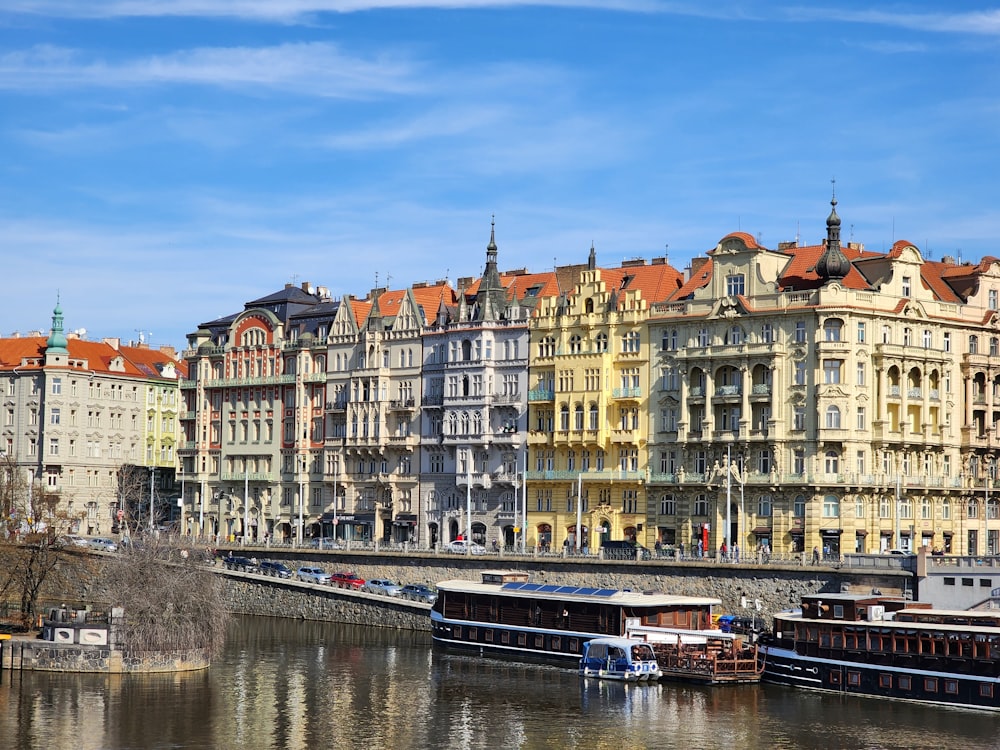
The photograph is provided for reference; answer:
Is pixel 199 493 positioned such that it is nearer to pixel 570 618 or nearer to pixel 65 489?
pixel 65 489

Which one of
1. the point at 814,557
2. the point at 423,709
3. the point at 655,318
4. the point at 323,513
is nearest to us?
the point at 423,709

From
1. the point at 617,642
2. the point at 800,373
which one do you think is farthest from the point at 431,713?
the point at 800,373

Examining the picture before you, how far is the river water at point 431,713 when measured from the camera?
248 feet

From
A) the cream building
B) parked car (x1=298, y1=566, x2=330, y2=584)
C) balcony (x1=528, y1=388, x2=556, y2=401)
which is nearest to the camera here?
the cream building

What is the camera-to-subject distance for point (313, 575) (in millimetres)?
125875

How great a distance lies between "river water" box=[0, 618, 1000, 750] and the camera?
7569 cm

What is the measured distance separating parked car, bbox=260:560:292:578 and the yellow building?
18467mm

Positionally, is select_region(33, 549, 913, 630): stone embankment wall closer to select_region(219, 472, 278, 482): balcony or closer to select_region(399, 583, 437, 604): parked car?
select_region(399, 583, 437, 604): parked car

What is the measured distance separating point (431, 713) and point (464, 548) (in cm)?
4388

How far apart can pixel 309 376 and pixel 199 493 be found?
16818 mm

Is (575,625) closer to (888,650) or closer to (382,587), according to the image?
(888,650)

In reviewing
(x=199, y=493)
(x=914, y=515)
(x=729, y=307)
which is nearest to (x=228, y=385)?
(x=199, y=493)

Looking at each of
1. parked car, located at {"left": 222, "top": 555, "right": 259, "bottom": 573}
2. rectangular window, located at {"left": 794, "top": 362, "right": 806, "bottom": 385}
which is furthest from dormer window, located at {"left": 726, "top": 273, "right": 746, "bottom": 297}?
parked car, located at {"left": 222, "top": 555, "right": 259, "bottom": 573}

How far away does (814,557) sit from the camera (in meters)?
109
